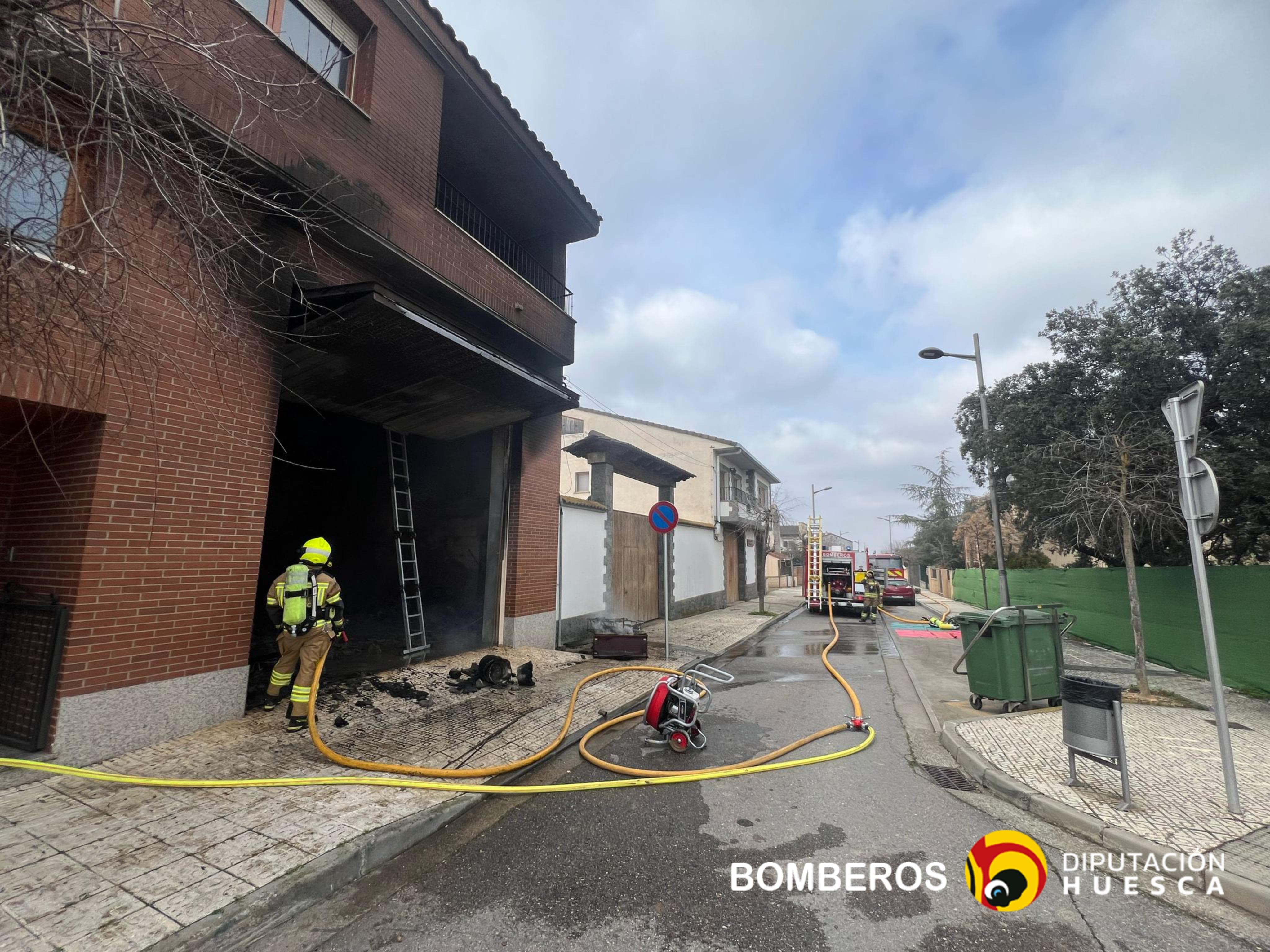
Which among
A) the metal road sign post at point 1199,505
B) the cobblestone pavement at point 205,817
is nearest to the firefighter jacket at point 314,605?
the cobblestone pavement at point 205,817

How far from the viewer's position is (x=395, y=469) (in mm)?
9141

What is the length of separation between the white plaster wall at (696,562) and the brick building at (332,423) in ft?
26.0

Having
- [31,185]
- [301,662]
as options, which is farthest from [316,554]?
[31,185]

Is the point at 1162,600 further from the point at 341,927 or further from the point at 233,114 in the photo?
the point at 233,114

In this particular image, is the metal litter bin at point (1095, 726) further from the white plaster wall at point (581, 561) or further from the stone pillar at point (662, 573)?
the stone pillar at point (662, 573)

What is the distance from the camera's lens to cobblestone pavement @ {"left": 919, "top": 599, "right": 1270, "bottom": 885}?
11.9ft

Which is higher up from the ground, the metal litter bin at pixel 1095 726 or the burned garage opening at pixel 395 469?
the burned garage opening at pixel 395 469

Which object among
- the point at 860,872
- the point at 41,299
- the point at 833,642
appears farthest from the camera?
the point at 833,642

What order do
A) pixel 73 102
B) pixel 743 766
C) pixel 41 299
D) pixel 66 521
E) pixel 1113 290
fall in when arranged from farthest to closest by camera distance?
pixel 1113 290
pixel 743 766
pixel 66 521
pixel 73 102
pixel 41 299

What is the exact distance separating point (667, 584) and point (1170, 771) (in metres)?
6.29

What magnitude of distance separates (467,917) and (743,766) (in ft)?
8.85

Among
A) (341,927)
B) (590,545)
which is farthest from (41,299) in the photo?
(590,545)

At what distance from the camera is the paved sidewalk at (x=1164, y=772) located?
11.8 ft

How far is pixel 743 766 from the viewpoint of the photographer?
16.0 ft
